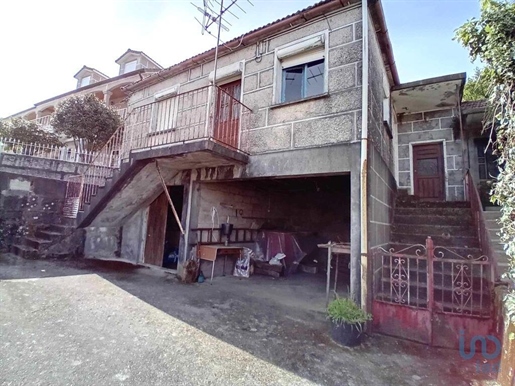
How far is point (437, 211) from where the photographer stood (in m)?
6.53

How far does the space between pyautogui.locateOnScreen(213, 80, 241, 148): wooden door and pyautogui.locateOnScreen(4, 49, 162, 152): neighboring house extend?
10342 mm

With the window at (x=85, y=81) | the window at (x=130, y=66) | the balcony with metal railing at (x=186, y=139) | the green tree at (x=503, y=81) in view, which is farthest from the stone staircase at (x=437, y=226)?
the window at (x=85, y=81)

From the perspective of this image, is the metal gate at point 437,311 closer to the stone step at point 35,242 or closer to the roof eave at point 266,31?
the roof eave at point 266,31

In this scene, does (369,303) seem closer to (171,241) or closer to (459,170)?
(459,170)

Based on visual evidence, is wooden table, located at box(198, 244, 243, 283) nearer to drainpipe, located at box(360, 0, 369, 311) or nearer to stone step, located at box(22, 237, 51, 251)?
drainpipe, located at box(360, 0, 369, 311)

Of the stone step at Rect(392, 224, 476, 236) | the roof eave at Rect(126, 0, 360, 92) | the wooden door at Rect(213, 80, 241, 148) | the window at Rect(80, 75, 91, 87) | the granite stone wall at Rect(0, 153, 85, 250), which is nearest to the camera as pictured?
the roof eave at Rect(126, 0, 360, 92)

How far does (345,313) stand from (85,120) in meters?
11.4

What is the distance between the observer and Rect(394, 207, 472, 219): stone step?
619 centimetres

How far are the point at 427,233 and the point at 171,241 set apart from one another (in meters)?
7.64

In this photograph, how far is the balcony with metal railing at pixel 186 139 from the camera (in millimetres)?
5172

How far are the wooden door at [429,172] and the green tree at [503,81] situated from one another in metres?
5.98

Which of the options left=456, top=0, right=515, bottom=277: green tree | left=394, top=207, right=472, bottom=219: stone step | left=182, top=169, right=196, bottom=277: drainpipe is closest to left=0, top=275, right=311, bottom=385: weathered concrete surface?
left=182, top=169, right=196, bottom=277: drainpipe

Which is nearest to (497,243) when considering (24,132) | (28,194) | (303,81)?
(303,81)

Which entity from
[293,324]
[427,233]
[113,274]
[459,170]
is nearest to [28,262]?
[113,274]
